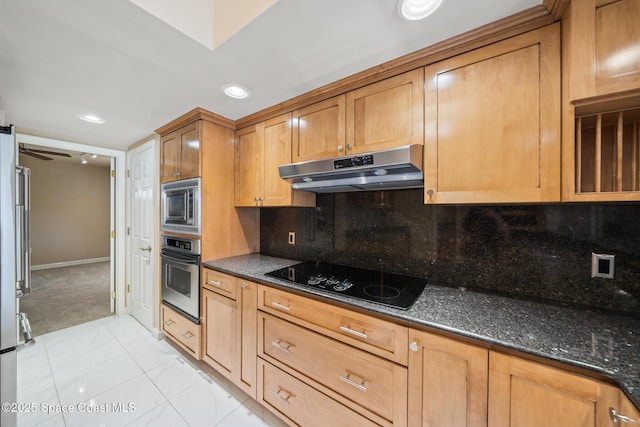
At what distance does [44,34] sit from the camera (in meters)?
1.09

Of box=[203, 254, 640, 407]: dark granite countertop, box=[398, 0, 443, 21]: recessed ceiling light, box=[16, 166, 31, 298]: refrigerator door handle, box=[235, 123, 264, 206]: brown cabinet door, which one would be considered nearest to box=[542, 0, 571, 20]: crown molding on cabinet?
box=[398, 0, 443, 21]: recessed ceiling light

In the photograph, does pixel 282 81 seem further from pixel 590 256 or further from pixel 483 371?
pixel 590 256

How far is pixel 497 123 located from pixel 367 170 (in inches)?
24.3

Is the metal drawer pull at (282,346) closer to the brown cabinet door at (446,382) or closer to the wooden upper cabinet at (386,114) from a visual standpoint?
the brown cabinet door at (446,382)

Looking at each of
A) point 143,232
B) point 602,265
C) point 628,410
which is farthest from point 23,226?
point 602,265

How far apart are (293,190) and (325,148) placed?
0.41 metres

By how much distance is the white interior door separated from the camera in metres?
2.54

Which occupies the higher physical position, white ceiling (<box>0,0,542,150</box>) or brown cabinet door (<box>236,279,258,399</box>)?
white ceiling (<box>0,0,542,150</box>)

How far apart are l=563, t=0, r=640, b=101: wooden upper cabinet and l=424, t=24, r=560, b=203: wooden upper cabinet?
0.08 m

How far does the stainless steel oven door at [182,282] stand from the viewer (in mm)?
1963

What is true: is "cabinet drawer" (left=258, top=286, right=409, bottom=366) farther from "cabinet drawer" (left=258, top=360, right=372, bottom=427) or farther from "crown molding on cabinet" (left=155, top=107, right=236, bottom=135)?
"crown molding on cabinet" (left=155, top=107, right=236, bottom=135)

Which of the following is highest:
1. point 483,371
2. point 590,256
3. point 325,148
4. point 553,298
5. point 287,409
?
point 325,148

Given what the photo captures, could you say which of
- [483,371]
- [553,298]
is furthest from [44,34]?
[553,298]

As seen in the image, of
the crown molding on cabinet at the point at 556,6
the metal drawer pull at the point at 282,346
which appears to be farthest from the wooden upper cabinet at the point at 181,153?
the crown molding on cabinet at the point at 556,6
